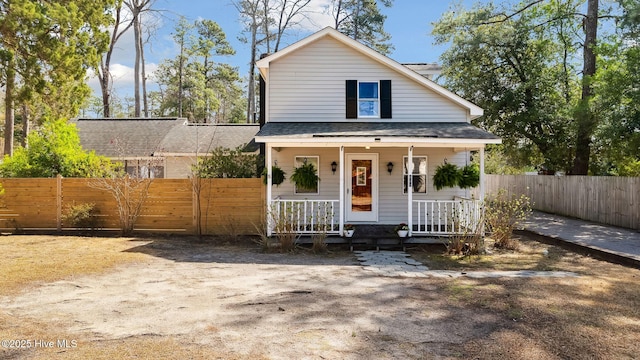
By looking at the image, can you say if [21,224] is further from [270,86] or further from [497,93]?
[497,93]

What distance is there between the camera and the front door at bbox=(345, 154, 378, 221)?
12617mm

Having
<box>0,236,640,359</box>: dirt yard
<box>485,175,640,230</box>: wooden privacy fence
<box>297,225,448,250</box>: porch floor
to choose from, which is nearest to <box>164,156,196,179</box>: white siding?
<box>0,236,640,359</box>: dirt yard

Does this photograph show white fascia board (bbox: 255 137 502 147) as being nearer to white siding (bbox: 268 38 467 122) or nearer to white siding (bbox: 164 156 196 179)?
white siding (bbox: 268 38 467 122)

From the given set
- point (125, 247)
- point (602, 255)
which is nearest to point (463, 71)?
point (602, 255)

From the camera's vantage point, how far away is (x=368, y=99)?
13.0 meters

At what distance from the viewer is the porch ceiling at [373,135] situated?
33.9 ft

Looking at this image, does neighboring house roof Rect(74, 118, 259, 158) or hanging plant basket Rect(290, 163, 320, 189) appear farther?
neighboring house roof Rect(74, 118, 259, 158)

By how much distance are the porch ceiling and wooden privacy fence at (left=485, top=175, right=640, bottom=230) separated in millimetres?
A: 2504

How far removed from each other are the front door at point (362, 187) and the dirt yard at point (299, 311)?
4038 millimetres

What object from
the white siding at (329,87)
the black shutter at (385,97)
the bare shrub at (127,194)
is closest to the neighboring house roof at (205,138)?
the white siding at (329,87)

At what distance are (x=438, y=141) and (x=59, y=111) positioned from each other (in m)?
17.3

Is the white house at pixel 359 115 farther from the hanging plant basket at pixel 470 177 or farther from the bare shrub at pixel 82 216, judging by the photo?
the bare shrub at pixel 82 216

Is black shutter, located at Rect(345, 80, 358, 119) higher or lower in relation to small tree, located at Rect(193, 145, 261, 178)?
higher

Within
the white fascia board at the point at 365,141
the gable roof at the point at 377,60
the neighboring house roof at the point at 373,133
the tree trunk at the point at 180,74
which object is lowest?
the white fascia board at the point at 365,141
